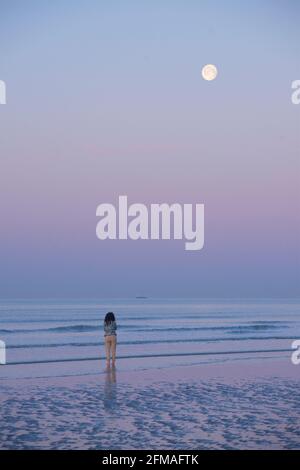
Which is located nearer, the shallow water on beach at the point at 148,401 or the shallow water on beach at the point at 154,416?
the shallow water on beach at the point at 154,416

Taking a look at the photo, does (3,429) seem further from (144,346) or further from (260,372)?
(144,346)

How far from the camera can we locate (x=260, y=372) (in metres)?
20.3

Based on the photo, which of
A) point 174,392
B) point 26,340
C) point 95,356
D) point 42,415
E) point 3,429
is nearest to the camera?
point 3,429

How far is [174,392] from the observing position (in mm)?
15750

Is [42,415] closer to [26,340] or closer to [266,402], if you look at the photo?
[266,402]

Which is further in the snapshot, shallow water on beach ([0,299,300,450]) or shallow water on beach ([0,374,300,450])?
shallow water on beach ([0,299,300,450])

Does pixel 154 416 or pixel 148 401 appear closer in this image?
pixel 154 416

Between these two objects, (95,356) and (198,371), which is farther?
(95,356)

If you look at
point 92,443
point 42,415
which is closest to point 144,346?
point 42,415

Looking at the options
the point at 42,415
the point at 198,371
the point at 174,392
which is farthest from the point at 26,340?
the point at 42,415

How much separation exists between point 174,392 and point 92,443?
232 inches
